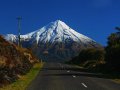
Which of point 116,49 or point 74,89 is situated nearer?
point 74,89

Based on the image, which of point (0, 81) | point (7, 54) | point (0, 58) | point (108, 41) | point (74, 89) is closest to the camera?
point (74, 89)

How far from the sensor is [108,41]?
68875 mm

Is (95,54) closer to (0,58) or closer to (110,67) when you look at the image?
(110,67)

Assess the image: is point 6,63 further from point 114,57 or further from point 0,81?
point 114,57

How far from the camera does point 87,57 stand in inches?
4552

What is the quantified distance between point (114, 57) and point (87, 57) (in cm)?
6244

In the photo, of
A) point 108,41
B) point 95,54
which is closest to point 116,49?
point 108,41

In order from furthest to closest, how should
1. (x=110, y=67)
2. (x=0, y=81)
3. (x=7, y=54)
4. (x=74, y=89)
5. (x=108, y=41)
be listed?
1. (x=108, y=41)
2. (x=110, y=67)
3. (x=7, y=54)
4. (x=0, y=81)
5. (x=74, y=89)

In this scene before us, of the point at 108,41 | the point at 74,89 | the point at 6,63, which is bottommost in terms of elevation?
the point at 74,89

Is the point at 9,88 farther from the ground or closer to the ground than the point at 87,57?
closer to the ground

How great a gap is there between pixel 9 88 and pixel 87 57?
299 ft

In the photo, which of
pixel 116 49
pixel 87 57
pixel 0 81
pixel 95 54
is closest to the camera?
pixel 0 81

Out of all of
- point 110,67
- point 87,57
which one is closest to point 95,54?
point 87,57

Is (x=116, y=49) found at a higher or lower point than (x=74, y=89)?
higher
